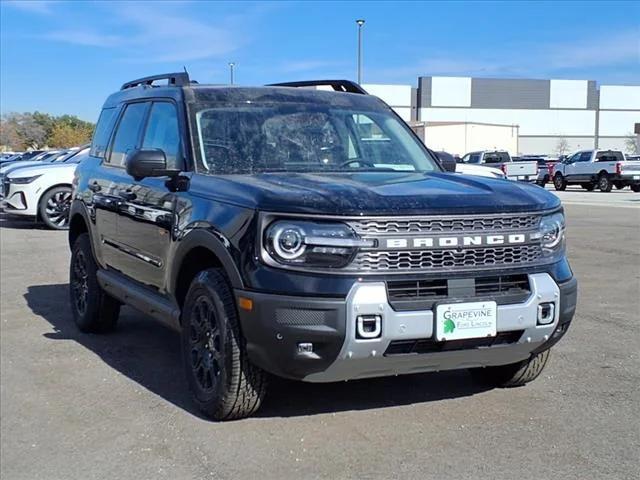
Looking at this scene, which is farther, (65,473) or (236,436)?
(236,436)

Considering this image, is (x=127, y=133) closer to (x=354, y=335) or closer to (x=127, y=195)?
(x=127, y=195)

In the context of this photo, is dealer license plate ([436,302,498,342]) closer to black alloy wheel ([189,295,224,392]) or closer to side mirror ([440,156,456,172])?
black alloy wheel ([189,295,224,392])

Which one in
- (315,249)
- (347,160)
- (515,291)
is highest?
(347,160)

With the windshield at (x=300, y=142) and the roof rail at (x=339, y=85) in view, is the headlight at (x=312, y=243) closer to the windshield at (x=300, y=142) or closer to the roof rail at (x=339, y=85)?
the windshield at (x=300, y=142)

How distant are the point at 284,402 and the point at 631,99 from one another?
10778 centimetres

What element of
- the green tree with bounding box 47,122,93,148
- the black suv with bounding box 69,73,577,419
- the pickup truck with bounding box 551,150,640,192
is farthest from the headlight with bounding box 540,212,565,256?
the green tree with bounding box 47,122,93,148

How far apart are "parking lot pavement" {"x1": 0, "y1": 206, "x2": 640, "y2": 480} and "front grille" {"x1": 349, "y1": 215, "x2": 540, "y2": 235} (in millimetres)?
1112

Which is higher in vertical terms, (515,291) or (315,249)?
(315,249)

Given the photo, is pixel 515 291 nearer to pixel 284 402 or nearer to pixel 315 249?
pixel 315 249

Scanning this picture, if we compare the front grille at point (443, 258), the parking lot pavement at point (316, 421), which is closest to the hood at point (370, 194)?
the front grille at point (443, 258)

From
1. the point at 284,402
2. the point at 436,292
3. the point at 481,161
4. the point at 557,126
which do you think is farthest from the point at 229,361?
the point at 557,126

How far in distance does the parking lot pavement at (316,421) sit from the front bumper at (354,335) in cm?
43

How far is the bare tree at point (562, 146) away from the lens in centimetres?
9525

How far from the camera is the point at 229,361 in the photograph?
412 cm
